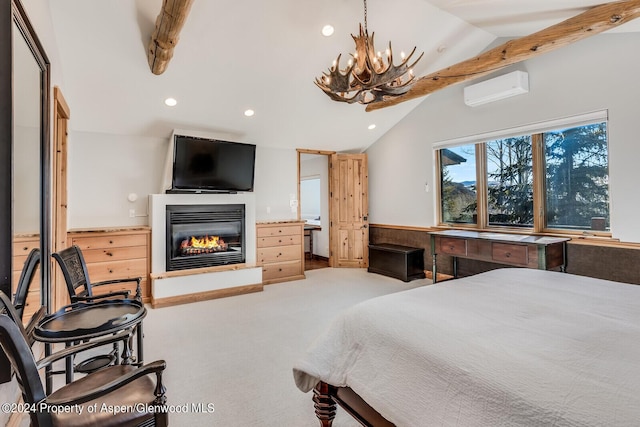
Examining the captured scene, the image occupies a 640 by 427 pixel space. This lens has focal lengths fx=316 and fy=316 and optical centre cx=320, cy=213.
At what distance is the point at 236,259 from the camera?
15.8ft

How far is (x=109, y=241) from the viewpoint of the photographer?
396 centimetres

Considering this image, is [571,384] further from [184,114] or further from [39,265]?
[184,114]

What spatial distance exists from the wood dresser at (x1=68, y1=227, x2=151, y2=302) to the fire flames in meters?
0.47

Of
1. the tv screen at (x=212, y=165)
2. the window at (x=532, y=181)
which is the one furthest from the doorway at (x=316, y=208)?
the window at (x=532, y=181)

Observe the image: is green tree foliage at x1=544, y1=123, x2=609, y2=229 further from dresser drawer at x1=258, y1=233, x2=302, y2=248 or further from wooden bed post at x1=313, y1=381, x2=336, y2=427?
wooden bed post at x1=313, y1=381, x2=336, y2=427

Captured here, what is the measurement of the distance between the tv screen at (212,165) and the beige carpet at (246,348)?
163 cm

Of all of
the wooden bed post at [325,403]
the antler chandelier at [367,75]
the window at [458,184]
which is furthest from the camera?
the window at [458,184]

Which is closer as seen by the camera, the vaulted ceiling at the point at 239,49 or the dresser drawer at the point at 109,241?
the vaulted ceiling at the point at 239,49

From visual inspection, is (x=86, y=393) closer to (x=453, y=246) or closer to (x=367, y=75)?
(x=367, y=75)

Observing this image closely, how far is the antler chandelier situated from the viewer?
2447mm

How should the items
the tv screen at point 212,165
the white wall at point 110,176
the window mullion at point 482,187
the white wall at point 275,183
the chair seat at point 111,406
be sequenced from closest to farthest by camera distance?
the chair seat at point 111,406, the white wall at point 110,176, the tv screen at point 212,165, the window mullion at point 482,187, the white wall at point 275,183

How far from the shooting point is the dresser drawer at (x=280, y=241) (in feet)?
17.1

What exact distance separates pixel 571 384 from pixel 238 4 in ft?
12.0

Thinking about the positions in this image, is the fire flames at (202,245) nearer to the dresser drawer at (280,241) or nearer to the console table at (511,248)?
the dresser drawer at (280,241)
